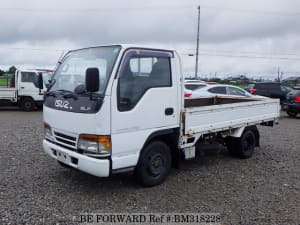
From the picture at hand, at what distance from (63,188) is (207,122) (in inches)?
104

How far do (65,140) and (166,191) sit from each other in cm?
172

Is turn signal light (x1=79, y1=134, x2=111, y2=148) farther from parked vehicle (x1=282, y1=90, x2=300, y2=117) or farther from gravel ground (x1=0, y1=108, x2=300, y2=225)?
parked vehicle (x1=282, y1=90, x2=300, y2=117)

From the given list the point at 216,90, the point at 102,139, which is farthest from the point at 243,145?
the point at 216,90

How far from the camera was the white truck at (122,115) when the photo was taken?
11.8ft

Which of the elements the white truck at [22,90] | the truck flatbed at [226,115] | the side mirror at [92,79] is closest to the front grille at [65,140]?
the side mirror at [92,79]

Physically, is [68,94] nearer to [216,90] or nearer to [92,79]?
[92,79]

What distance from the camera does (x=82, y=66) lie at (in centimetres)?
421

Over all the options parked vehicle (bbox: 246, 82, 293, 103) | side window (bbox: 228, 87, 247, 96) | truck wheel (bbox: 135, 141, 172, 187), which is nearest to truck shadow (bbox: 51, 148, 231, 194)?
truck wheel (bbox: 135, 141, 172, 187)

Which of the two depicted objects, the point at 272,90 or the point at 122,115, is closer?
the point at 122,115

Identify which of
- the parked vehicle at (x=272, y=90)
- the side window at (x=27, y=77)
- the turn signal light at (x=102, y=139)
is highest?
the side window at (x=27, y=77)

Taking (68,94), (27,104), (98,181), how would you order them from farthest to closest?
(27,104) → (98,181) → (68,94)

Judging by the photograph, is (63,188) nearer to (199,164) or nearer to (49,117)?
(49,117)

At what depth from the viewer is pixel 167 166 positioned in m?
4.51

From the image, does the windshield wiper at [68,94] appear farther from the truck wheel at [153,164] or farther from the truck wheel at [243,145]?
the truck wheel at [243,145]
